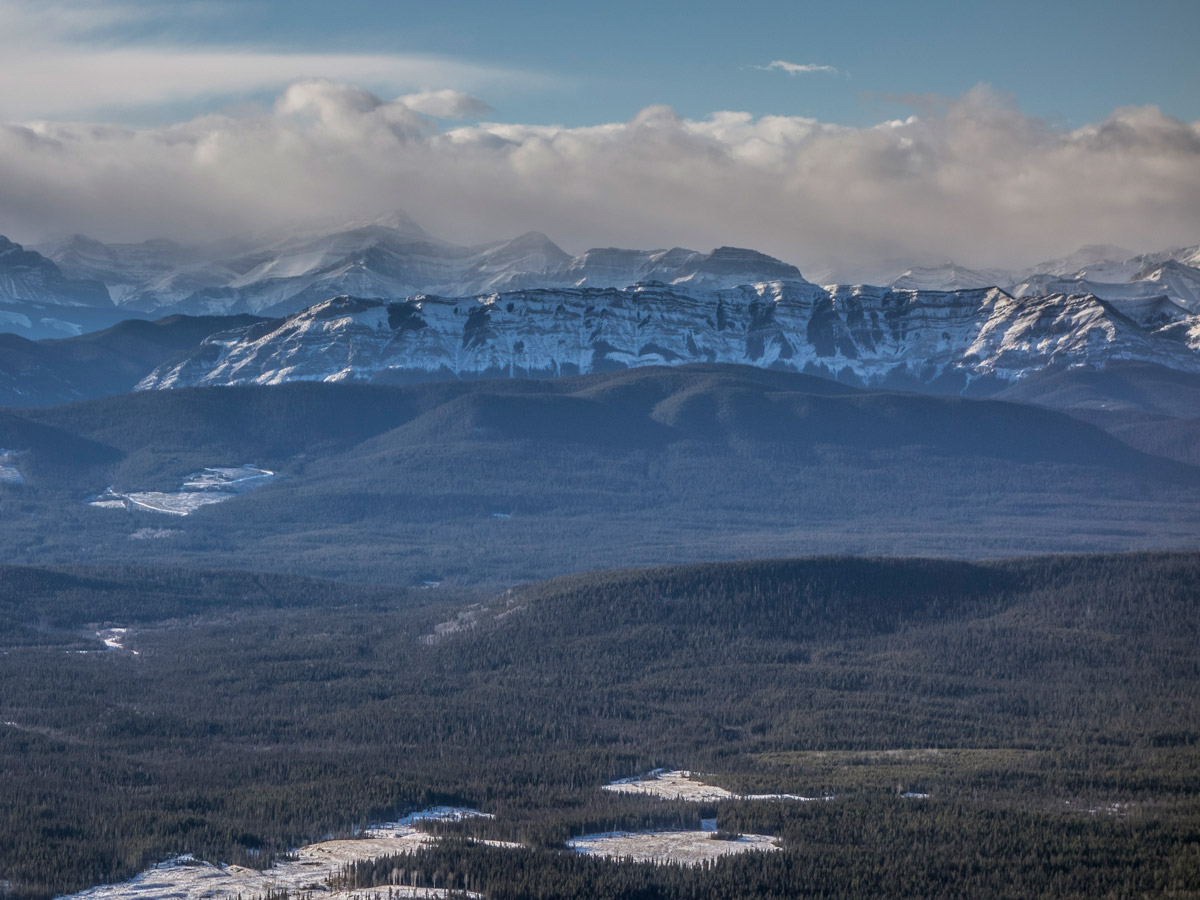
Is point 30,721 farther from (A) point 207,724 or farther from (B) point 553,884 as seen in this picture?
(B) point 553,884

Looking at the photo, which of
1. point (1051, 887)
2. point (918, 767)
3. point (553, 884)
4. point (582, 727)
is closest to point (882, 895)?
point (1051, 887)

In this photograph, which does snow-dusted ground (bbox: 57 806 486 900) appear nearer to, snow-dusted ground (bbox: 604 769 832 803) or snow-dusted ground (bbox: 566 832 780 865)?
snow-dusted ground (bbox: 566 832 780 865)

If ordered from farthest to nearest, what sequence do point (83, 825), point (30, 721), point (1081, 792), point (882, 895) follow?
point (30, 721) < point (1081, 792) < point (83, 825) < point (882, 895)

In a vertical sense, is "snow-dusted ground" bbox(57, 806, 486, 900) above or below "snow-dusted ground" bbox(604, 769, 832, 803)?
above

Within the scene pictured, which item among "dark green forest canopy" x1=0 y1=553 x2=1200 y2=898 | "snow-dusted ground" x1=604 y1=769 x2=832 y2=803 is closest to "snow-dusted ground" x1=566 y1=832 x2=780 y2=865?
"dark green forest canopy" x1=0 y1=553 x2=1200 y2=898

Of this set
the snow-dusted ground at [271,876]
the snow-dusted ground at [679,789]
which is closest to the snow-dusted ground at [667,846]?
the snow-dusted ground at [679,789]

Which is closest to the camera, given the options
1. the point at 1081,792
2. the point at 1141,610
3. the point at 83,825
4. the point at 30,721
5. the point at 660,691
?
the point at 83,825
